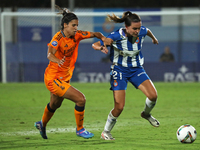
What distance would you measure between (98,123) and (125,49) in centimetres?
A: 205

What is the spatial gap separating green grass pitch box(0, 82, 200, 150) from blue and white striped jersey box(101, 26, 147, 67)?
1174 millimetres

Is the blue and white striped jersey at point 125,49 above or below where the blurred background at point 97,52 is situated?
above

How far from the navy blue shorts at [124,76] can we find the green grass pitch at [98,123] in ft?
2.70

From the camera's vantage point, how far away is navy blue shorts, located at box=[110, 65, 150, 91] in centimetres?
559

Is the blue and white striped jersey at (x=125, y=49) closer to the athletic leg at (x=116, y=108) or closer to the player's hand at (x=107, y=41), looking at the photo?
the player's hand at (x=107, y=41)

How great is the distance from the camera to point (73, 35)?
552 centimetres

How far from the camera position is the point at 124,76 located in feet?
18.5

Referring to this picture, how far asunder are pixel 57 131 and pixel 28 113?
2379mm

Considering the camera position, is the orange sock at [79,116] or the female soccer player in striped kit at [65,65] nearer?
the female soccer player in striped kit at [65,65]

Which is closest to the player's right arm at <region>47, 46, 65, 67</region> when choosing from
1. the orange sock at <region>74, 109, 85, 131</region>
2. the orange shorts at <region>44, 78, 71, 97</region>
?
the orange shorts at <region>44, 78, 71, 97</region>

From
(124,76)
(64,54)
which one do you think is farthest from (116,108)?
(64,54)

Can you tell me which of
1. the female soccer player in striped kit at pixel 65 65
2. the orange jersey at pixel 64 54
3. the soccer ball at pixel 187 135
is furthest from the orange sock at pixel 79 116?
the soccer ball at pixel 187 135

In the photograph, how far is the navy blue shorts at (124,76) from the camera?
559 centimetres

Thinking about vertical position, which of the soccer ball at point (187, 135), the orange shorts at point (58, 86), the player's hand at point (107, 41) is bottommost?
the soccer ball at point (187, 135)
